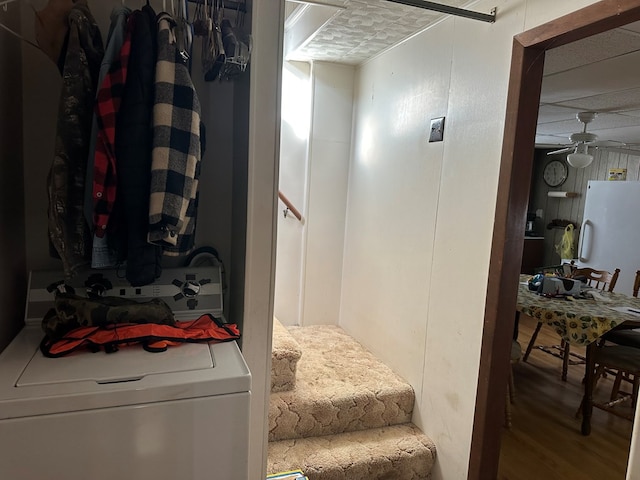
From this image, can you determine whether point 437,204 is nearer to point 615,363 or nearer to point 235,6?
point 235,6

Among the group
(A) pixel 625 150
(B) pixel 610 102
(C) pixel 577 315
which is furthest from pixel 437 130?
(A) pixel 625 150

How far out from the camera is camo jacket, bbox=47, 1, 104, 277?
3.75ft

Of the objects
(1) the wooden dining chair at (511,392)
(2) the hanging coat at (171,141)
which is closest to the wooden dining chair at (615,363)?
(1) the wooden dining chair at (511,392)

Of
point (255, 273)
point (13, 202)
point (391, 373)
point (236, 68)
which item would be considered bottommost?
point (391, 373)

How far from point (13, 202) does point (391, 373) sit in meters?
2.13

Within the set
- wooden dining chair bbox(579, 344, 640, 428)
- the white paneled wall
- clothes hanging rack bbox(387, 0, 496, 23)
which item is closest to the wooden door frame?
clothes hanging rack bbox(387, 0, 496, 23)

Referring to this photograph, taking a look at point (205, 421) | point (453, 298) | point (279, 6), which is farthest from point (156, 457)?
point (453, 298)

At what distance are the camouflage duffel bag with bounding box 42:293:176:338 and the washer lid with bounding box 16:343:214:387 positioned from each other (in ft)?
0.31

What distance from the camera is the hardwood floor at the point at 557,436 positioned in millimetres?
2441

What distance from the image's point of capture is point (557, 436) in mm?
2795

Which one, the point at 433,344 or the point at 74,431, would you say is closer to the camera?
the point at 74,431

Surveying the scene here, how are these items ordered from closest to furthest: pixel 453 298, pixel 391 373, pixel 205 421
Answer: pixel 205 421, pixel 453 298, pixel 391 373

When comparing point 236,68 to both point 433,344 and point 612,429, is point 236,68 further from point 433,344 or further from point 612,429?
point 612,429

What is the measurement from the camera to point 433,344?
2287mm
